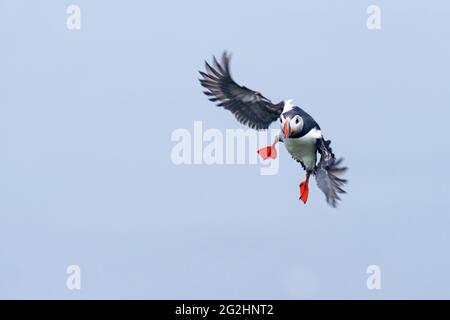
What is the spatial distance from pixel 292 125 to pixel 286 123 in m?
0.15

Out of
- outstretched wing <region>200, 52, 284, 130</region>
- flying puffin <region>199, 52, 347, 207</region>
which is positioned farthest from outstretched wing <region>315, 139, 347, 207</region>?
outstretched wing <region>200, 52, 284, 130</region>

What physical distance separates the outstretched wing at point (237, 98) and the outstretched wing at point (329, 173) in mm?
1398

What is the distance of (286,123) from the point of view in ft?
61.7

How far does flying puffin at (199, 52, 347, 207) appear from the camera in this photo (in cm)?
1881

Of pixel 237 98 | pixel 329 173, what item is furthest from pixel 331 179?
pixel 237 98

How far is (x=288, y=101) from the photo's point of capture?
773 inches

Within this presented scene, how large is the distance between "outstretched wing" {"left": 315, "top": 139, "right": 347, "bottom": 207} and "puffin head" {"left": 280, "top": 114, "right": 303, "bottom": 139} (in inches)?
18.8

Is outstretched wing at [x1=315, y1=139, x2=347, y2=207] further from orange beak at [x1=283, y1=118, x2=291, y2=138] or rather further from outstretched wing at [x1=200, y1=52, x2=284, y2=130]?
outstretched wing at [x1=200, y1=52, x2=284, y2=130]

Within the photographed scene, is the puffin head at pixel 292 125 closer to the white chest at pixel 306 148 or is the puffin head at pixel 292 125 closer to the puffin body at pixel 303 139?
the puffin body at pixel 303 139

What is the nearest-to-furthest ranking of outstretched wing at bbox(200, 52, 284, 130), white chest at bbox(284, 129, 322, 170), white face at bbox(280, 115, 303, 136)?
white face at bbox(280, 115, 303, 136) → white chest at bbox(284, 129, 322, 170) → outstretched wing at bbox(200, 52, 284, 130)
